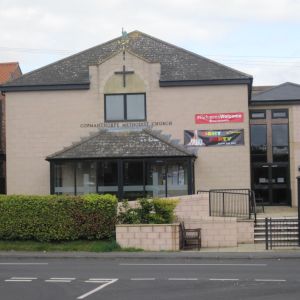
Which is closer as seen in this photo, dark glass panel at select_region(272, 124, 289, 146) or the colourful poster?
the colourful poster

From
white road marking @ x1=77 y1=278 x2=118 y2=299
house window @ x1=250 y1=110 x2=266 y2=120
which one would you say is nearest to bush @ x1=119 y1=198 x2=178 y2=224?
white road marking @ x1=77 y1=278 x2=118 y2=299

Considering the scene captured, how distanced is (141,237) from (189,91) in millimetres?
9883

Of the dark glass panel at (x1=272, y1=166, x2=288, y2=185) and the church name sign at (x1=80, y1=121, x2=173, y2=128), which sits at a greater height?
the church name sign at (x1=80, y1=121, x2=173, y2=128)

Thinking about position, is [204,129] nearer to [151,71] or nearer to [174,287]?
[151,71]

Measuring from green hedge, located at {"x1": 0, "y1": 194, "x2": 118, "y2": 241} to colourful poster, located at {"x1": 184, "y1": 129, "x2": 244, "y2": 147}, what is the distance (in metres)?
7.49

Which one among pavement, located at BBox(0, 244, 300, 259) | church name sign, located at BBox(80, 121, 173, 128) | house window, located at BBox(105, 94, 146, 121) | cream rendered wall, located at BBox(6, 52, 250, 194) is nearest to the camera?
pavement, located at BBox(0, 244, 300, 259)

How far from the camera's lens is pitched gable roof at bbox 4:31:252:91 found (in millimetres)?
27547

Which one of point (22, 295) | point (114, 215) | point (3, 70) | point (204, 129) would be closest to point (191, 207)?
point (114, 215)

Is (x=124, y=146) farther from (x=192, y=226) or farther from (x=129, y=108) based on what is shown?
(x=192, y=226)

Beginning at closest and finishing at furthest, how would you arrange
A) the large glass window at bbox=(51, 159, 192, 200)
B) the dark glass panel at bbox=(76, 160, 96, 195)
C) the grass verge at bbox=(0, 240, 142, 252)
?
the grass verge at bbox=(0, 240, 142, 252) → the large glass window at bbox=(51, 159, 192, 200) → the dark glass panel at bbox=(76, 160, 96, 195)

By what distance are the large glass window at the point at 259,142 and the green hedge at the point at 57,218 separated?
13297mm

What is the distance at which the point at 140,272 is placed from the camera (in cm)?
1434

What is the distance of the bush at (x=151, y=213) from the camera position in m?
20.2

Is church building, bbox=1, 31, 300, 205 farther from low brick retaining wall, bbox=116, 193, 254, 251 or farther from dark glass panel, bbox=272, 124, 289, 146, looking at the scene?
dark glass panel, bbox=272, 124, 289, 146
